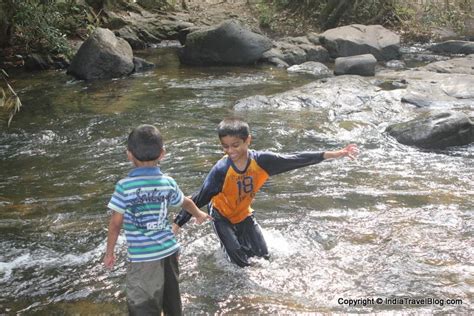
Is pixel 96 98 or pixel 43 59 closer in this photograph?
pixel 96 98

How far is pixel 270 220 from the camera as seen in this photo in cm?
488

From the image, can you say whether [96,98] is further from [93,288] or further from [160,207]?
[160,207]

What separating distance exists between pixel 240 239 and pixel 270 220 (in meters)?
0.92

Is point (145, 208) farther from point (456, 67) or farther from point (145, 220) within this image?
point (456, 67)

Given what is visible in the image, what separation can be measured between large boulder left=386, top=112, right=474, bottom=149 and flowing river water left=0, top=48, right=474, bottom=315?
0.17 meters

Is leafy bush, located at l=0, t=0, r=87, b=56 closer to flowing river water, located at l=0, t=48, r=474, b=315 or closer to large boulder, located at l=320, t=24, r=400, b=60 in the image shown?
flowing river water, located at l=0, t=48, r=474, b=315

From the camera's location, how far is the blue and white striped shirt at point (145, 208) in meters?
2.69

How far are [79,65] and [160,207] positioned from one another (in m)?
9.97

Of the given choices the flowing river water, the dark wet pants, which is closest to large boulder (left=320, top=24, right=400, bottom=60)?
the flowing river water

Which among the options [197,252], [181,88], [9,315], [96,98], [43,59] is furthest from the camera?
[43,59]

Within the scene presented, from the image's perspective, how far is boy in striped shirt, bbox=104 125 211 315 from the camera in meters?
2.70

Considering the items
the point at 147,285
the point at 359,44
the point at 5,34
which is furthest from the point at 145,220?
the point at 359,44

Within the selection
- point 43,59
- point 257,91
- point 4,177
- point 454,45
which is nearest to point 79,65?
point 43,59

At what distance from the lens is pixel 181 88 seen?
11117mm
